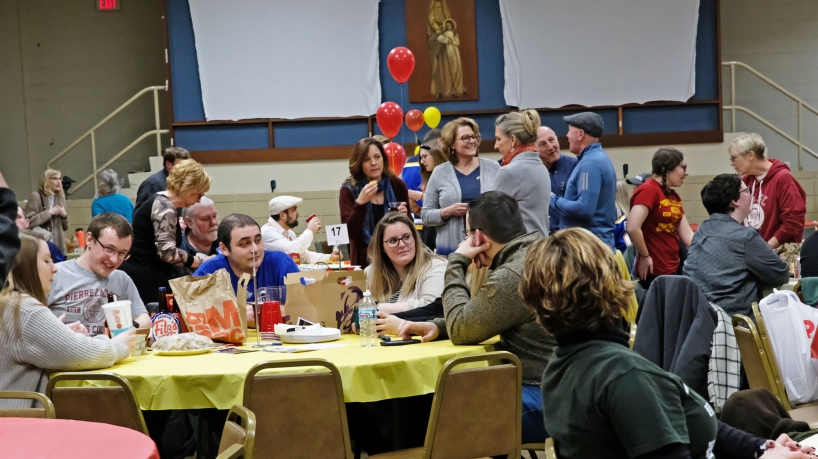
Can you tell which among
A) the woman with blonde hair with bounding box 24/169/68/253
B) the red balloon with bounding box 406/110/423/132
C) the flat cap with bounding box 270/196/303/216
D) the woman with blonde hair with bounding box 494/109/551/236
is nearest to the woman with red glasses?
the woman with blonde hair with bounding box 494/109/551/236

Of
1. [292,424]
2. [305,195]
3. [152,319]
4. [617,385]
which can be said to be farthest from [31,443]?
[305,195]

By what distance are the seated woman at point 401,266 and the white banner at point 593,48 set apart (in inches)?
258

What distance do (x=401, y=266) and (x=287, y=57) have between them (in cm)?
645

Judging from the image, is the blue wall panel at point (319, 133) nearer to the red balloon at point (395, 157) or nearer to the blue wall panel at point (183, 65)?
the blue wall panel at point (183, 65)

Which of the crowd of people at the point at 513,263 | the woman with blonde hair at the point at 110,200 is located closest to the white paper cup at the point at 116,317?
the crowd of people at the point at 513,263

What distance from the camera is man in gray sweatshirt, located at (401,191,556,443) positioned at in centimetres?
295

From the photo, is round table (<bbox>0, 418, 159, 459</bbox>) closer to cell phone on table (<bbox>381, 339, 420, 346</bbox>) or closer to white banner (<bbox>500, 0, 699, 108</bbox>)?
cell phone on table (<bbox>381, 339, 420, 346</bbox>)

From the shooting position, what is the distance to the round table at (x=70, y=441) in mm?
1814

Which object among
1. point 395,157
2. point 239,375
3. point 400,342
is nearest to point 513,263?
point 400,342

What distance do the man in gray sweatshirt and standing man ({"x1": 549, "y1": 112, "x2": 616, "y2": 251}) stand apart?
6.54ft

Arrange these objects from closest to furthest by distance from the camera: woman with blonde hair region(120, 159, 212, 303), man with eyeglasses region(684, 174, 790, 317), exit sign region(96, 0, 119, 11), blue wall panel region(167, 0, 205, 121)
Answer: man with eyeglasses region(684, 174, 790, 317) → woman with blonde hair region(120, 159, 212, 303) → blue wall panel region(167, 0, 205, 121) → exit sign region(96, 0, 119, 11)

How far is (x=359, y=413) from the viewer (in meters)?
3.62

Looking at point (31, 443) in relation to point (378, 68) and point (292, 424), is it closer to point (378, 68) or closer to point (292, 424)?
point (292, 424)

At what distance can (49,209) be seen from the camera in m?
9.05
